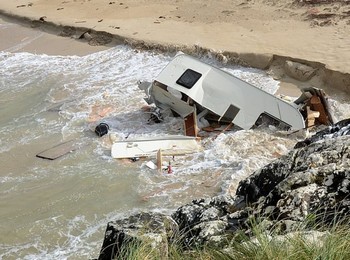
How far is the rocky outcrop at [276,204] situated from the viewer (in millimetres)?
3975

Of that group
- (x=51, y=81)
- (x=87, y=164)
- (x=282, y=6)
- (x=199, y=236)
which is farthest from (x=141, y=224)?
(x=282, y=6)

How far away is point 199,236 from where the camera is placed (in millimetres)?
4273

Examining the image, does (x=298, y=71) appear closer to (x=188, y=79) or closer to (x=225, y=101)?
(x=225, y=101)

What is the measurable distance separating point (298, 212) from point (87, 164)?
6.66 m

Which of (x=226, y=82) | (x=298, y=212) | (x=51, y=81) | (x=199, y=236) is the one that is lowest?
(x=51, y=81)

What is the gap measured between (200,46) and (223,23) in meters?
2.09

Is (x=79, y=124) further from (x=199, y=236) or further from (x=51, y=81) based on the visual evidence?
(x=199, y=236)

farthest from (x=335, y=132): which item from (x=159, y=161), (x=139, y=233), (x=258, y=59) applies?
(x=258, y=59)

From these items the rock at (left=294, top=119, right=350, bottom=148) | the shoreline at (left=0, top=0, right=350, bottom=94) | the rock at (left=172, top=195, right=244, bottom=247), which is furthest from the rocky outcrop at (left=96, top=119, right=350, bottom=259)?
the shoreline at (left=0, top=0, right=350, bottom=94)

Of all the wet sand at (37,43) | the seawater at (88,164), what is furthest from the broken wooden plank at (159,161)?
the wet sand at (37,43)

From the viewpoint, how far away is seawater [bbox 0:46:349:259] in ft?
27.7

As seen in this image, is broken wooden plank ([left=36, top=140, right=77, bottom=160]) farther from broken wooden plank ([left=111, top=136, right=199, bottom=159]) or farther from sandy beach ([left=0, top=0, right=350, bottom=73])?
sandy beach ([left=0, top=0, right=350, bottom=73])

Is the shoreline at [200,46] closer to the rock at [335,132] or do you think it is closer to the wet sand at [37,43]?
the wet sand at [37,43]

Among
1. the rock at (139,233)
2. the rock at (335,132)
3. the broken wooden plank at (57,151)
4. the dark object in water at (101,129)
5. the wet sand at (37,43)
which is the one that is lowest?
the wet sand at (37,43)
